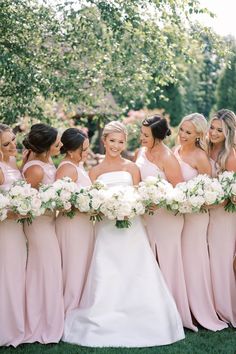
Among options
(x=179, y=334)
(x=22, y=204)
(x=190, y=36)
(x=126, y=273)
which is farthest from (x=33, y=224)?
(x=190, y=36)

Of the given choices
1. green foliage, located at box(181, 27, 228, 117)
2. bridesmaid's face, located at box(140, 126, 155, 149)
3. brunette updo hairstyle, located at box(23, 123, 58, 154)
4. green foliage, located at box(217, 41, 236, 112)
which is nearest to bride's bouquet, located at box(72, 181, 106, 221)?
brunette updo hairstyle, located at box(23, 123, 58, 154)

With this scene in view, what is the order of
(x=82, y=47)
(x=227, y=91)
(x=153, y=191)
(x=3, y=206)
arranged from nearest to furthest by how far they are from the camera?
(x=3, y=206)
(x=153, y=191)
(x=82, y=47)
(x=227, y=91)

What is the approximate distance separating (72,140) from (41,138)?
345 mm

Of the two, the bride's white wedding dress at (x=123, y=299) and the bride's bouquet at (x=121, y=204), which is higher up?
the bride's bouquet at (x=121, y=204)

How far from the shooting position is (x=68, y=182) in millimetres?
6070

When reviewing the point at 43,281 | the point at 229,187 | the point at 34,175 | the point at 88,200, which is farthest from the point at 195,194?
the point at 43,281

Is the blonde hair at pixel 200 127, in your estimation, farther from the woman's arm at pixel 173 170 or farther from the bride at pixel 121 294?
the bride at pixel 121 294

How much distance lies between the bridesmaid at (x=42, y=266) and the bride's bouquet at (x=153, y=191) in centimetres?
103

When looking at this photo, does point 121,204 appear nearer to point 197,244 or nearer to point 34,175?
point 34,175

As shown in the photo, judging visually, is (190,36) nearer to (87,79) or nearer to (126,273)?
(87,79)

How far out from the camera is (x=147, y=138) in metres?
6.69

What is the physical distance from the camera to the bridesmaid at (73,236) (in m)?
6.37

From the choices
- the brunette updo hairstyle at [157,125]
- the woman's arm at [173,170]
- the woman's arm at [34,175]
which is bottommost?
the woman's arm at [34,175]

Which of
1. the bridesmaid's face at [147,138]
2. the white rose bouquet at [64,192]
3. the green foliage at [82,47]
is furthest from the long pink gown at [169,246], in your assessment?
the green foliage at [82,47]
